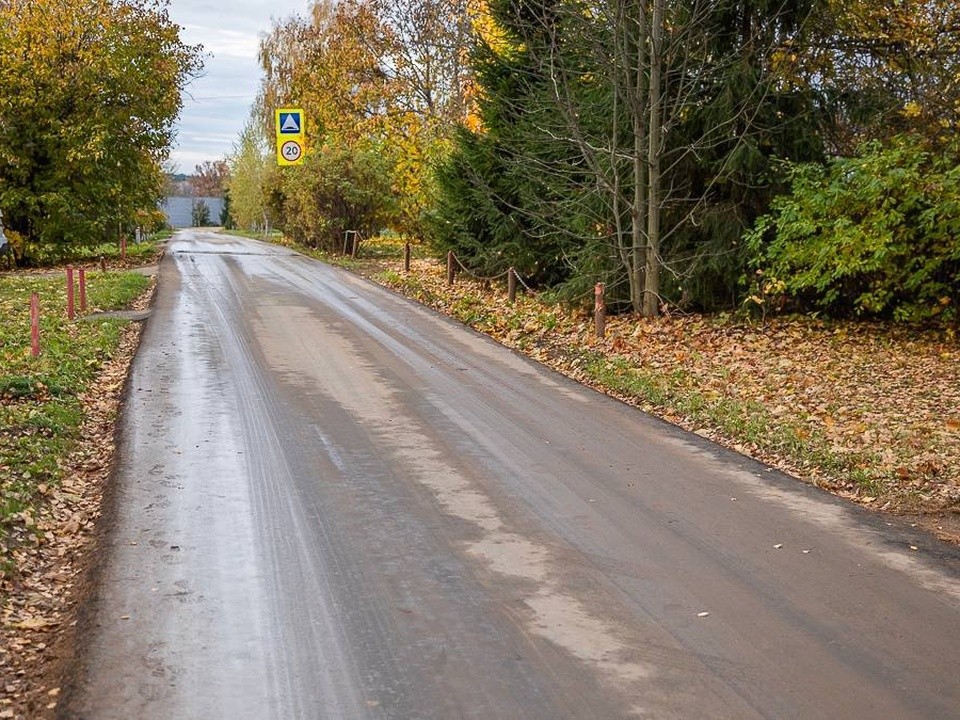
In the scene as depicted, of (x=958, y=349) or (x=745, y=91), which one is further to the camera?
(x=745, y=91)

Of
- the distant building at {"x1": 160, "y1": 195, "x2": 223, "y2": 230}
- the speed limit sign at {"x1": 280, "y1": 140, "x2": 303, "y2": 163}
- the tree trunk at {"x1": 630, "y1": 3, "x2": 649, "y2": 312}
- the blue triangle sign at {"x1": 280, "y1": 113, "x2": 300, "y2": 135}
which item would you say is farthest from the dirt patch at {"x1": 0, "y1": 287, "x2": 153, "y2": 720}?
the distant building at {"x1": 160, "y1": 195, "x2": 223, "y2": 230}

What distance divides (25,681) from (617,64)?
46.5ft

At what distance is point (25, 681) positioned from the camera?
16.4 feet

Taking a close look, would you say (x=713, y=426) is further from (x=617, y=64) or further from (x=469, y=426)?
(x=617, y=64)

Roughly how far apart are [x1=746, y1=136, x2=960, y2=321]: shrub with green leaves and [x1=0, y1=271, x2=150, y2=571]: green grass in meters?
10.5

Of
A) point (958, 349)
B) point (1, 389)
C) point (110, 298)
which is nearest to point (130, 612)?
point (1, 389)

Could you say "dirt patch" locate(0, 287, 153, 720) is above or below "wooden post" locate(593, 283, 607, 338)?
below

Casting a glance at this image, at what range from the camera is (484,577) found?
6.38m

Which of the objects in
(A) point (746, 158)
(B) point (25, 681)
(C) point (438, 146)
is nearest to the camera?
(B) point (25, 681)

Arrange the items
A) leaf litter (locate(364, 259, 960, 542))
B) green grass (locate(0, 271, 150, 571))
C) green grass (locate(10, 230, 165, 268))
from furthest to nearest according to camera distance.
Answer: green grass (locate(10, 230, 165, 268)), leaf litter (locate(364, 259, 960, 542)), green grass (locate(0, 271, 150, 571))

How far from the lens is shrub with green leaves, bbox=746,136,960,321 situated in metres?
14.4

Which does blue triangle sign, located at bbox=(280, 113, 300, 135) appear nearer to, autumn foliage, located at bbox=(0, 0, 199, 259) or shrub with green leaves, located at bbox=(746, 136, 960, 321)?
autumn foliage, located at bbox=(0, 0, 199, 259)

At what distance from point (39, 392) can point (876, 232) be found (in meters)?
11.6

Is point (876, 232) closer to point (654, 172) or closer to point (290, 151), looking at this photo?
point (654, 172)
